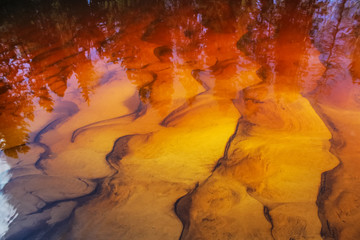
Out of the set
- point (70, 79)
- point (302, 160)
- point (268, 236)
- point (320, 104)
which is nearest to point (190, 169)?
point (268, 236)

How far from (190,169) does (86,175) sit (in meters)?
0.62

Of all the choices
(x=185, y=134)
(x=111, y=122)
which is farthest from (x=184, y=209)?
(x=111, y=122)

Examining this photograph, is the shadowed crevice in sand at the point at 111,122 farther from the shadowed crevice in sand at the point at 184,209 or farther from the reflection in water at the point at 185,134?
the shadowed crevice in sand at the point at 184,209

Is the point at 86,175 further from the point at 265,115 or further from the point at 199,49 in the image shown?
the point at 199,49

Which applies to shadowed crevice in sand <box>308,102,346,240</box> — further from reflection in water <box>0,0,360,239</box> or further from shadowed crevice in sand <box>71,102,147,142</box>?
shadowed crevice in sand <box>71,102,147,142</box>

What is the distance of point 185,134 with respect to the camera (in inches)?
66.9

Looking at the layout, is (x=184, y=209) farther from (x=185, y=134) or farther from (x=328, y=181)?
(x=328, y=181)

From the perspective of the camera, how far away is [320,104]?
73.6 inches

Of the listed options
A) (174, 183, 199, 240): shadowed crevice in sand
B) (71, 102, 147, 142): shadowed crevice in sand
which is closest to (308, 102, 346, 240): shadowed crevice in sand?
(174, 183, 199, 240): shadowed crevice in sand

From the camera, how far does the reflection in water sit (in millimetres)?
1159

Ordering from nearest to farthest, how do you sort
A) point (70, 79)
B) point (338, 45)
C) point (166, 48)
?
point (70, 79), point (338, 45), point (166, 48)

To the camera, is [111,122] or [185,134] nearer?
[185,134]

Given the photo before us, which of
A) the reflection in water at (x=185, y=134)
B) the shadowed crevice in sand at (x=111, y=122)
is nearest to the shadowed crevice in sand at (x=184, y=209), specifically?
the reflection in water at (x=185, y=134)

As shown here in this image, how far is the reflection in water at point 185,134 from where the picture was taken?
1.16 m
